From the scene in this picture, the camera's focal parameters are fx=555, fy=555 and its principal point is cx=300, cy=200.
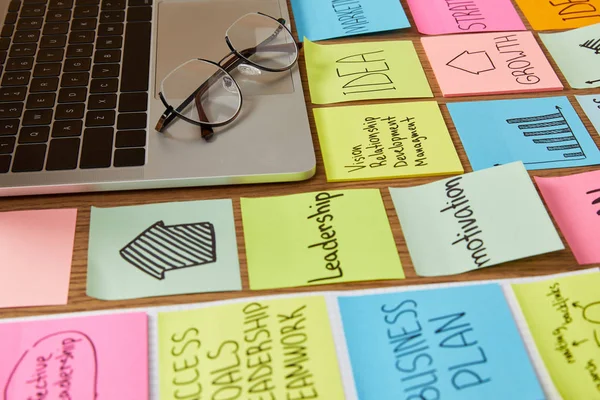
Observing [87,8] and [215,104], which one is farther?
[87,8]

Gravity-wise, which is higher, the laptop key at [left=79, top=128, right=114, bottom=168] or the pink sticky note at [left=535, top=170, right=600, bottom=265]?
the laptop key at [left=79, top=128, right=114, bottom=168]

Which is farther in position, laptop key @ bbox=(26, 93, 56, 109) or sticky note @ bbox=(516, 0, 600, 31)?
sticky note @ bbox=(516, 0, 600, 31)

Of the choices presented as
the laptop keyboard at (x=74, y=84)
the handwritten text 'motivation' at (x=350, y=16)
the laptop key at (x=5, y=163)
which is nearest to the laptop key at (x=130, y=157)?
the laptop keyboard at (x=74, y=84)

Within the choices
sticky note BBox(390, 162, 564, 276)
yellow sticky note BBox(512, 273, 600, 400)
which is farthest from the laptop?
yellow sticky note BBox(512, 273, 600, 400)

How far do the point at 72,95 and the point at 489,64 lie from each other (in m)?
0.48

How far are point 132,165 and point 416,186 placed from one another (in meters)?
0.28

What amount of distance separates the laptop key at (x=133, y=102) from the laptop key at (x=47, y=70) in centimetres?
9

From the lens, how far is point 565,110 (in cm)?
63

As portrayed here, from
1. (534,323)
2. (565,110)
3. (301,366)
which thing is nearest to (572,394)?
(534,323)

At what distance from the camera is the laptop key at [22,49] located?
64 cm

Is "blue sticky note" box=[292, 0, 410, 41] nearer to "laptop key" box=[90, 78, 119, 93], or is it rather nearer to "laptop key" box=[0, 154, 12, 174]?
"laptop key" box=[90, 78, 119, 93]

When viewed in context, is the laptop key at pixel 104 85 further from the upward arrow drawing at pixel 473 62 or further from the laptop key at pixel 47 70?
the upward arrow drawing at pixel 473 62

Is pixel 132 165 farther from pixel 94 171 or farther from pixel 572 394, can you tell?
pixel 572 394

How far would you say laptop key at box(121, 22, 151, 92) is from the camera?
0.61m
